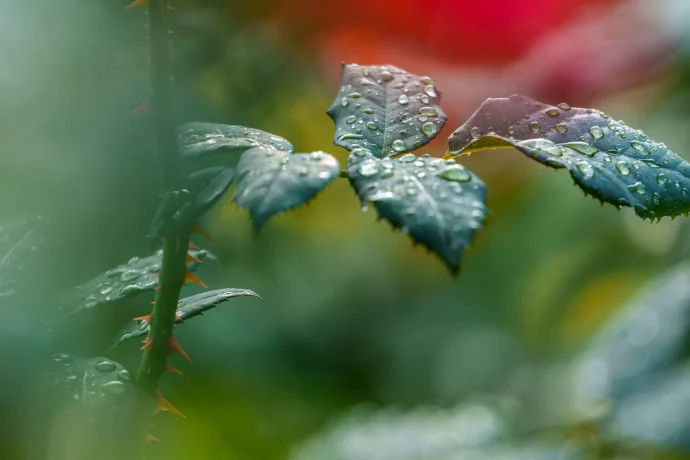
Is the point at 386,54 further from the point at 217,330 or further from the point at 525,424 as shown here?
the point at 525,424

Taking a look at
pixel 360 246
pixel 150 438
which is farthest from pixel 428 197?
pixel 360 246

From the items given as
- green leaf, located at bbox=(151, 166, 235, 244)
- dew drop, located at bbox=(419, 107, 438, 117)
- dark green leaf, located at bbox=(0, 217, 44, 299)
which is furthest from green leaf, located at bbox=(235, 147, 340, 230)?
dark green leaf, located at bbox=(0, 217, 44, 299)

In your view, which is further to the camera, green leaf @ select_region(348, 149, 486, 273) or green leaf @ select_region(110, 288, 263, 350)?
green leaf @ select_region(110, 288, 263, 350)

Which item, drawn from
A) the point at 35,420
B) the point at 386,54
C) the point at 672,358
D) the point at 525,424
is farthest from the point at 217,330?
the point at 35,420

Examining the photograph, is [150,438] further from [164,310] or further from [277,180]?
[277,180]

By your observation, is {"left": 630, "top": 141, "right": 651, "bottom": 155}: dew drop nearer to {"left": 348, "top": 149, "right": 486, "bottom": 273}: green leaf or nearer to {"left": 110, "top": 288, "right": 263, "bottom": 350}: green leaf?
{"left": 348, "top": 149, "right": 486, "bottom": 273}: green leaf

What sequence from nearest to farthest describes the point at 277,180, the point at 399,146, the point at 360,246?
the point at 277,180
the point at 399,146
the point at 360,246

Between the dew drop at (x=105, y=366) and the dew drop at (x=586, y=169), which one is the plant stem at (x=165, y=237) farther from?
the dew drop at (x=586, y=169)
